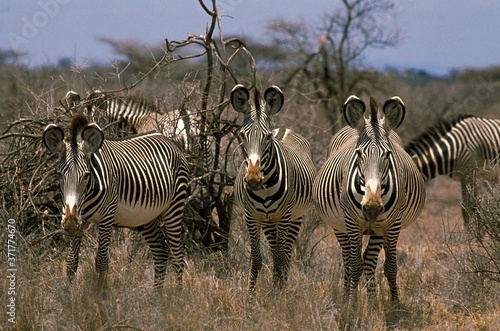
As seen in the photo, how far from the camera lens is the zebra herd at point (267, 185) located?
5.30 meters

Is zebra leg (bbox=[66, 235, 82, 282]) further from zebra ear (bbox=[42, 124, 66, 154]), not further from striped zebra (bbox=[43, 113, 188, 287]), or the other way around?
zebra ear (bbox=[42, 124, 66, 154])

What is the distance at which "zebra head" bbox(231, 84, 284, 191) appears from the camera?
560 cm

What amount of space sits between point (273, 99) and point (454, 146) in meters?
4.75

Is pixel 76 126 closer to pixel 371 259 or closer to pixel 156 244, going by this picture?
pixel 156 244

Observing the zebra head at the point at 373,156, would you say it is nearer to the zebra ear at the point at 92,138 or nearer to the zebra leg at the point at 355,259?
the zebra leg at the point at 355,259

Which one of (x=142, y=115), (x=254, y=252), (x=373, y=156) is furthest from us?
(x=142, y=115)

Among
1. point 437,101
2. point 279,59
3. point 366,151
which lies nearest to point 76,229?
point 366,151

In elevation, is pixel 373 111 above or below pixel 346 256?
above

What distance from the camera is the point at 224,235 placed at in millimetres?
7480

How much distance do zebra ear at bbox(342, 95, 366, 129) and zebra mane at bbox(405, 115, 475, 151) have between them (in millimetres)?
4595

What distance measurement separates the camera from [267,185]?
6066 mm

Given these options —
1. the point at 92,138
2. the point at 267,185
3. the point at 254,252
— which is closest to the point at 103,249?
the point at 92,138

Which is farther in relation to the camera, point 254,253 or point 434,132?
point 434,132

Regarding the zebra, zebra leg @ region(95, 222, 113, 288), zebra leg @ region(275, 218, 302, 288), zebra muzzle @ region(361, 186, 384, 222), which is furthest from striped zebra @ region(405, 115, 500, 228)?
zebra leg @ region(95, 222, 113, 288)
